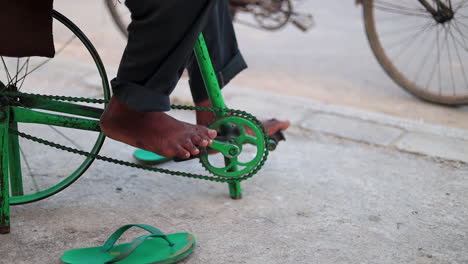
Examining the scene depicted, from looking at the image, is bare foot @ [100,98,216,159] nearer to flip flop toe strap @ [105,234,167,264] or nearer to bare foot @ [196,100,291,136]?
flip flop toe strap @ [105,234,167,264]

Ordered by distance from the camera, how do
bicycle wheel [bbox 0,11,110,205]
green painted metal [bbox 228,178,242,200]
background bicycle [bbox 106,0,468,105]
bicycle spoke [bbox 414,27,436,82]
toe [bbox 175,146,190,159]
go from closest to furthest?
toe [bbox 175,146,190,159] < bicycle wheel [bbox 0,11,110,205] < green painted metal [bbox 228,178,242,200] < background bicycle [bbox 106,0,468,105] < bicycle spoke [bbox 414,27,436,82]

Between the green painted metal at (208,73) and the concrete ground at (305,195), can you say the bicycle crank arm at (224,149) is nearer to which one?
the green painted metal at (208,73)

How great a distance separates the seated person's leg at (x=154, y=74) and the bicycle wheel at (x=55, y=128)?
0.33 meters

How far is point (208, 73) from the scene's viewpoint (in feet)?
7.89

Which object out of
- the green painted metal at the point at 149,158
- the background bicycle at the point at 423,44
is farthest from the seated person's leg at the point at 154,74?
the background bicycle at the point at 423,44

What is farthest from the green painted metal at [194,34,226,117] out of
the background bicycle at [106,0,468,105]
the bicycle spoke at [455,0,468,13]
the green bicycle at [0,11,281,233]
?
the bicycle spoke at [455,0,468,13]

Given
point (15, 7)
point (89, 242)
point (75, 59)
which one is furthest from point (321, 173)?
point (75, 59)

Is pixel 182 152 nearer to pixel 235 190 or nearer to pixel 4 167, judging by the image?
pixel 235 190

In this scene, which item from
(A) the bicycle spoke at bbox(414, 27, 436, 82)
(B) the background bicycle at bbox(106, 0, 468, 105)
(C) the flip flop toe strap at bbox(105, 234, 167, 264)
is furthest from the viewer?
(A) the bicycle spoke at bbox(414, 27, 436, 82)

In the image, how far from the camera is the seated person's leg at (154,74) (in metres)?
1.93

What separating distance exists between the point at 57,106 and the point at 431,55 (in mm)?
2987

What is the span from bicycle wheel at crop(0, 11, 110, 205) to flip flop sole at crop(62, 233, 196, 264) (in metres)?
0.39

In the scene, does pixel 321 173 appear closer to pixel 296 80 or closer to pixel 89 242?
pixel 89 242

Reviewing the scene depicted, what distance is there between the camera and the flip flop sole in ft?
6.85
